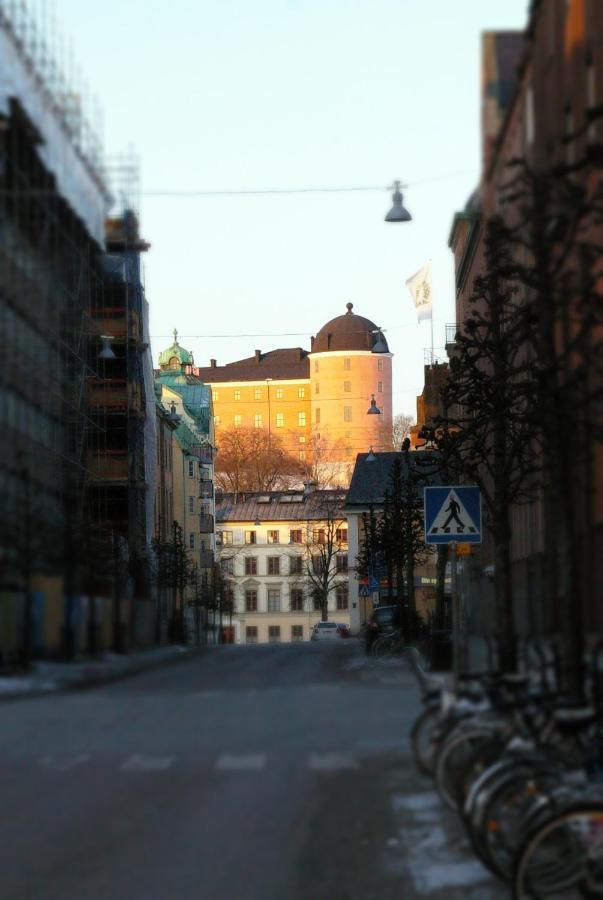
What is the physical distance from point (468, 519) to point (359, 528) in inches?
3153

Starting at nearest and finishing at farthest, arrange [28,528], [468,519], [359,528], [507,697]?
[28,528], [507,697], [468,519], [359,528]

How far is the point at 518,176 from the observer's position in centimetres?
600

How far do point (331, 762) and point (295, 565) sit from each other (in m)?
85.2

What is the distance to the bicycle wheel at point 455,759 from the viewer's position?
6895 millimetres

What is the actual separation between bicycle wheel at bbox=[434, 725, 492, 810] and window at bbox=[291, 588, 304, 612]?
9105 centimetres

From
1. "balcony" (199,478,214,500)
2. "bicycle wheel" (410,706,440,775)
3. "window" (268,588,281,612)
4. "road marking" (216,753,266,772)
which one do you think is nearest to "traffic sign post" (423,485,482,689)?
"balcony" (199,478,214,500)

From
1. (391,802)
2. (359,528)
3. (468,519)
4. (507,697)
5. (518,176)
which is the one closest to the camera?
(518,176)

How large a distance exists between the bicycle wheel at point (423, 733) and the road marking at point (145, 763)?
0.92m

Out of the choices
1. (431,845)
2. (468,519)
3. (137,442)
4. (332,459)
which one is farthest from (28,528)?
(332,459)

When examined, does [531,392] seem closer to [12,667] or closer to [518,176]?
[518,176]

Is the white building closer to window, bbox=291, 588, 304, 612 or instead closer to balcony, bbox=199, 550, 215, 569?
window, bbox=291, 588, 304, 612

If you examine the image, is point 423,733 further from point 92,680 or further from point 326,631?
point 326,631

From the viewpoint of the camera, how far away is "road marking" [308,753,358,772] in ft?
20.7

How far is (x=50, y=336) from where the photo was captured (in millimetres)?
6102
